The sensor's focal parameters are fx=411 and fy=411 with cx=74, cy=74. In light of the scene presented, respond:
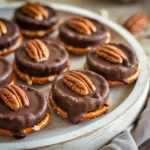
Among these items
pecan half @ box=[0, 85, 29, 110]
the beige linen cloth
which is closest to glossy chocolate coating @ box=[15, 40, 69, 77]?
pecan half @ box=[0, 85, 29, 110]

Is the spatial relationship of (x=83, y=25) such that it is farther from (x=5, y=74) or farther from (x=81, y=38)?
(x=5, y=74)

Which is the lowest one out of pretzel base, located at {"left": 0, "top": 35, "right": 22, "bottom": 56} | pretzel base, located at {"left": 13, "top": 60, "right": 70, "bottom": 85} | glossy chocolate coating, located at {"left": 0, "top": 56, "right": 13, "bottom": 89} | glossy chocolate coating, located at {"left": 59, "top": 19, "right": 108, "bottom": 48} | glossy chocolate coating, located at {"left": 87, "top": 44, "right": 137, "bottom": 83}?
pretzel base, located at {"left": 0, "top": 35, "right": 22, "bottom": 56}

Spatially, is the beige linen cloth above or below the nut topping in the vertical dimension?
below

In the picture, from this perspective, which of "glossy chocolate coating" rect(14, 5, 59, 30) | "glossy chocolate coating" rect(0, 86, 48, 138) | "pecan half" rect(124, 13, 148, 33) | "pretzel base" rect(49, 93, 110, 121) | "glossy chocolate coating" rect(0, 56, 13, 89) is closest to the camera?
"glossy chocolate coating" rect(0, 86, 48, 138)

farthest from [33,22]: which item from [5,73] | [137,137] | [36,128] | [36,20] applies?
[137,137]

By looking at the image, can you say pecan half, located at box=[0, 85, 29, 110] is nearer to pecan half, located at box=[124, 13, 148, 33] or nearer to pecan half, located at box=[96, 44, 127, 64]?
pecan half, located at box=[96, 44, 127, 64]

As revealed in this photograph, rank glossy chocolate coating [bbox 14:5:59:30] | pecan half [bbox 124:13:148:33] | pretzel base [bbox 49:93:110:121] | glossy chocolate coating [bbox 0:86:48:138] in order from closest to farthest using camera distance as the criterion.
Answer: glossy chocolate coating [bbox 0:86:48:138], pretzel base [bbox 49:93:110:121], glossy chocolate coating [bbox 14:5:59:30], pecan half [bbox 124:13:148:33]

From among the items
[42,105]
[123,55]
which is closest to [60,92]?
[42,105]
